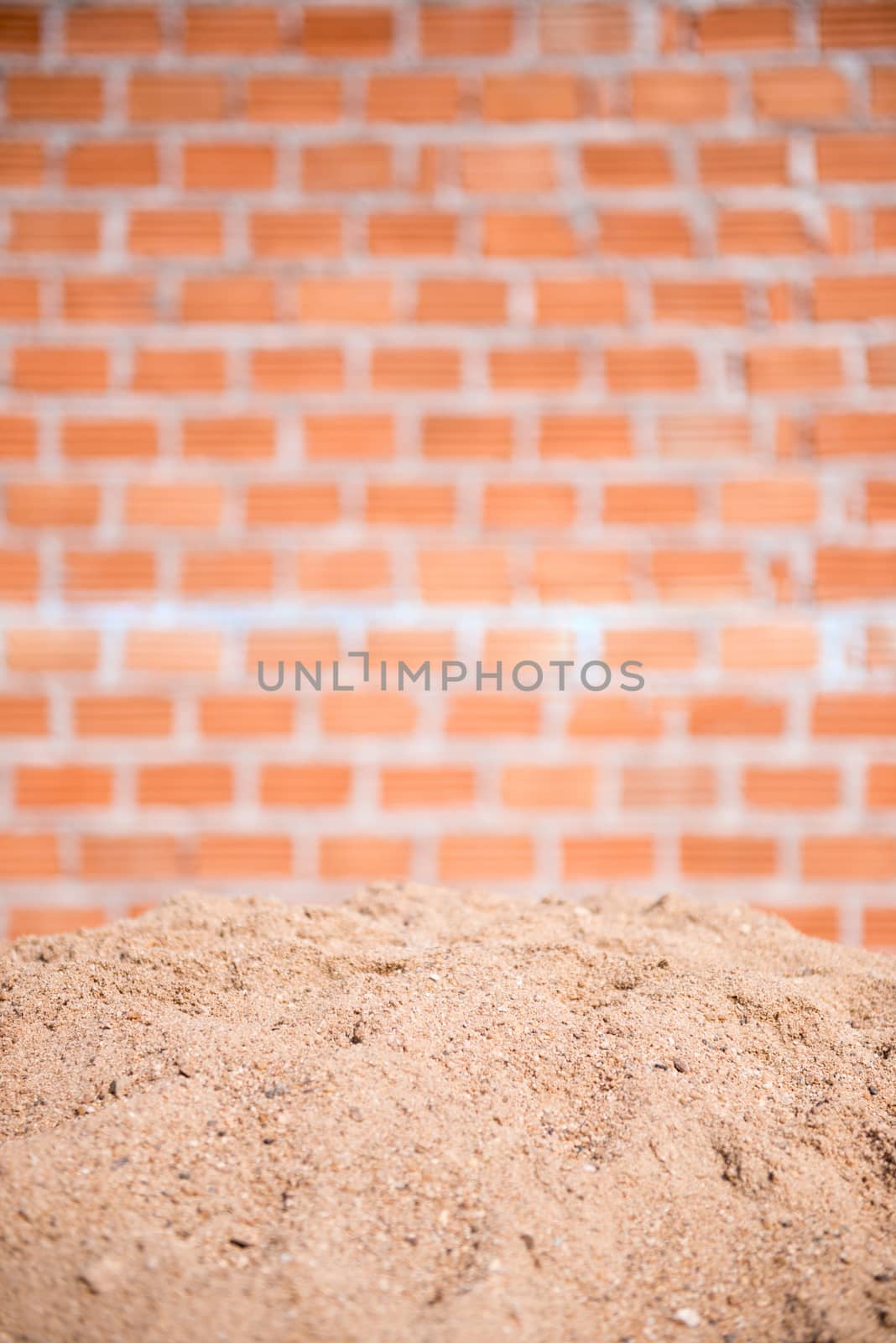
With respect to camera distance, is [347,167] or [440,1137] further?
[347,167]

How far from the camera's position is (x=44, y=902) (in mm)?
2004

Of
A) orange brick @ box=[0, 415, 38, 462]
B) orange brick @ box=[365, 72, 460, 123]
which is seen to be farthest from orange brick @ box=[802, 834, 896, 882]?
orange brick @ box=[0, 415, 38, 462]

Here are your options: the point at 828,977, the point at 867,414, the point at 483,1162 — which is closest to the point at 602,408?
the point at 867,414

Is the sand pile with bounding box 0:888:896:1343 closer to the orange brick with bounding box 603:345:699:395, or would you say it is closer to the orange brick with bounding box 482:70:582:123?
the orange brick with bounding box 603:345:699:395

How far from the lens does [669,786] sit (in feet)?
6.63

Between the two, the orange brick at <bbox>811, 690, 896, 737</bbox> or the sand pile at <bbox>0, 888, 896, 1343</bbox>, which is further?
the orange brick at <bbox>811, 690, 896, 737</bbox>

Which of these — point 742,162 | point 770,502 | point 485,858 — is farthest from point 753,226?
point 485,858

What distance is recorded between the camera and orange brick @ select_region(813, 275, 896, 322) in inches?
79.4

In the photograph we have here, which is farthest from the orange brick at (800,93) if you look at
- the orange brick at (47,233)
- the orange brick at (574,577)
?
the orange brick at (47,233)

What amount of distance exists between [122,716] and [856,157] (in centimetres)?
199

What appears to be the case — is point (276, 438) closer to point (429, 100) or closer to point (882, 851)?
point (429, 100)

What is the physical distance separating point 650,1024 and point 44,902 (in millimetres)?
1316

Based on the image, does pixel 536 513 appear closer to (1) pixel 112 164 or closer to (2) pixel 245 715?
(2) pixel 245 715

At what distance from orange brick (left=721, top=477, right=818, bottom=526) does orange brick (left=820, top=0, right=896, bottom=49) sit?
3.11ft
